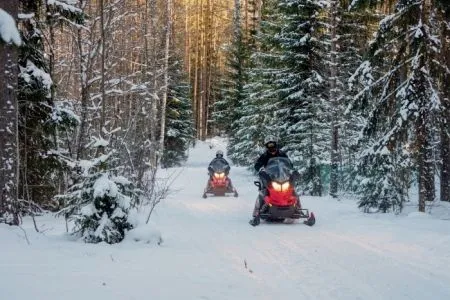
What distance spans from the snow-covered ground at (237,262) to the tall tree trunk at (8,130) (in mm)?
492

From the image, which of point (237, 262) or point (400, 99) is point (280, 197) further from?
point (237, 262)

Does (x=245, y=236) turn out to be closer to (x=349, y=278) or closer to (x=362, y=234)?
(x=362, y=234)

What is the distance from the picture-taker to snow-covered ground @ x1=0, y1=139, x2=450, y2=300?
205 inches

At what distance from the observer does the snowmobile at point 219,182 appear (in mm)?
17906

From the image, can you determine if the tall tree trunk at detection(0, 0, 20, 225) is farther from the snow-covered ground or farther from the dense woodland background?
the snow-covered ground

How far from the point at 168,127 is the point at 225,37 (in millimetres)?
26318

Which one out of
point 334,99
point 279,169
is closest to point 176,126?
point 334,99

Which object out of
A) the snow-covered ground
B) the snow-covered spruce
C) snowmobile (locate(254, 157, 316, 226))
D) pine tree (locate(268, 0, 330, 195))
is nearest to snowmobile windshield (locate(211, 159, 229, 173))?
pine tree (locate(268, 0, 330, 195))

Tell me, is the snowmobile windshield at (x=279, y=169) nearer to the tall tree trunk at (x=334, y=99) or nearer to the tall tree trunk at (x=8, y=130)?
the tall tree trunk at (x=8, y=130)

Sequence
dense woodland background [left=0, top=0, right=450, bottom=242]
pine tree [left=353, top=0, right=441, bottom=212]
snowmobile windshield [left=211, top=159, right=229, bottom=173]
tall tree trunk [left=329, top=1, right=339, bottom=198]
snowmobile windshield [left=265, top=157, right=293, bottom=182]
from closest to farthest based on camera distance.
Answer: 1. dense woodland background [left=0, top=0, right=450, bottom=242]
2. pine tree [left=353, top=0, right=441, bottom=212]
3. snowmobile windshield [left=265, top=157, right=293, bottom=182]
4. tall tree trunk [left=329, top=1, right=339, bottom=198]
5. snowmobile windshield [left=211, top=159, right=229, bottom=173]

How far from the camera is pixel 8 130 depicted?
798cm

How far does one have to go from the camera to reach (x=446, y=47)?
38.1 ft

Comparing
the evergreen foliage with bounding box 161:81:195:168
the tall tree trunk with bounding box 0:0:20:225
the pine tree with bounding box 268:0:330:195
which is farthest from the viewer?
the evergreen foliage with bounding box 161:81:195:168

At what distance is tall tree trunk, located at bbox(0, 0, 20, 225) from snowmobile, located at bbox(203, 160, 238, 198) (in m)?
9.91
